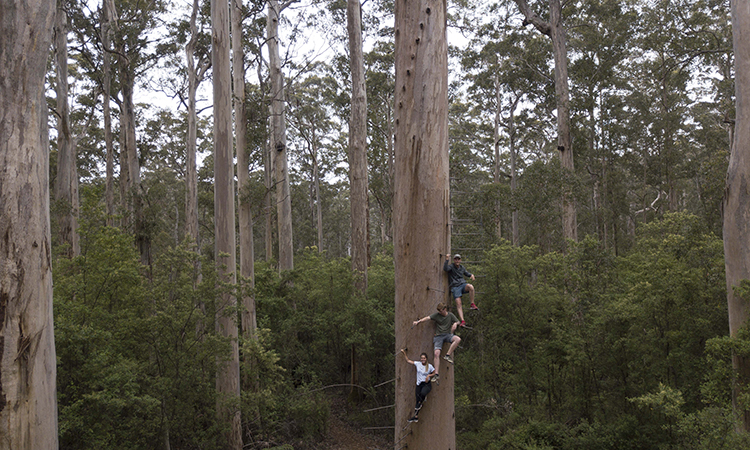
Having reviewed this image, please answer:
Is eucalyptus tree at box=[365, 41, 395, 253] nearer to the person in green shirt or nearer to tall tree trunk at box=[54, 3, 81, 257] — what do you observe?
tall tree trunk at box=[54, 3, 81, 257]

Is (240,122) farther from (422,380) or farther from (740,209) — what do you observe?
(740,209)

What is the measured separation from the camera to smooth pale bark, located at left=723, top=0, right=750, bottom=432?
670 centimetres

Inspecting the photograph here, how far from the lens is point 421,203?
15.0 ft

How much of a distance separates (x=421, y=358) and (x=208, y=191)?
22.2 meters

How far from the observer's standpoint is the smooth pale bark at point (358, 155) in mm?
13969

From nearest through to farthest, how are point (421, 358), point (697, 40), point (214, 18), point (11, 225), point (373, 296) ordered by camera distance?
point (11, 225) → point (421, 358) → point (214, 18) → point (373, 296) → point (697, 40)

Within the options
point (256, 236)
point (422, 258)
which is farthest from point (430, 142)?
point (256, 236)

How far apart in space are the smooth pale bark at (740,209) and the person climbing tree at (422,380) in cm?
482

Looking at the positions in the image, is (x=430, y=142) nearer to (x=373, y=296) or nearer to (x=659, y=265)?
(x=659, y=265)

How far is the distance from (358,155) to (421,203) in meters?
9.78

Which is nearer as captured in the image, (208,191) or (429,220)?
(429,220)

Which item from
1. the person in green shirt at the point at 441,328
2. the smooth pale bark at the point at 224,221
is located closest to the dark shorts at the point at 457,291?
the person in green shirt at the point at 441,328

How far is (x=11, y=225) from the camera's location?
11.7 feet

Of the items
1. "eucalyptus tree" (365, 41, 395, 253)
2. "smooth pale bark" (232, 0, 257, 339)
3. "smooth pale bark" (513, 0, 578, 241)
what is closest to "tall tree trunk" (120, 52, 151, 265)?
"smooth pale bark" (232, 0, 257, 339)
